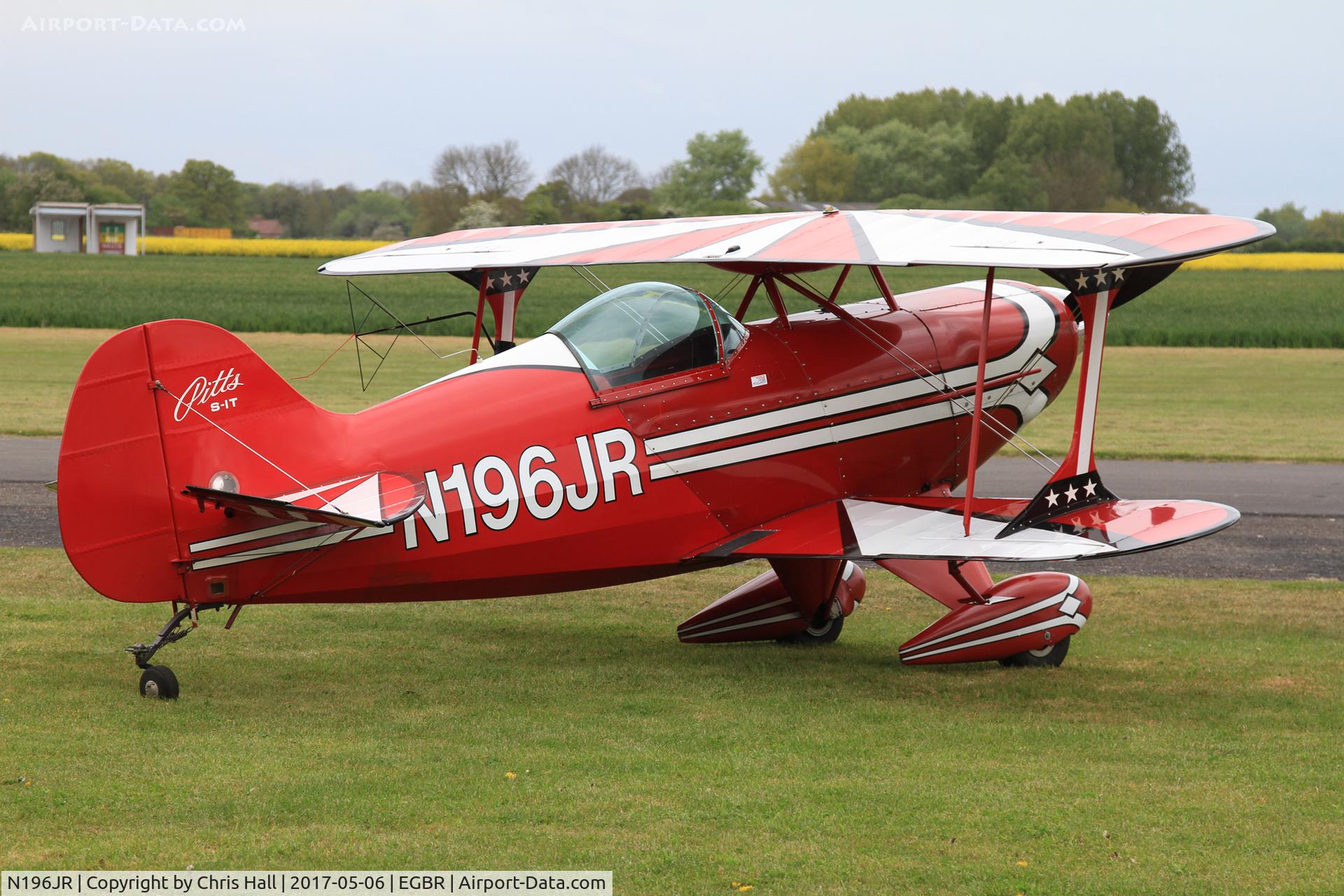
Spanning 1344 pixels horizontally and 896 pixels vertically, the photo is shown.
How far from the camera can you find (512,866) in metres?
5.21

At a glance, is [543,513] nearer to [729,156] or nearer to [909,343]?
[909,343]

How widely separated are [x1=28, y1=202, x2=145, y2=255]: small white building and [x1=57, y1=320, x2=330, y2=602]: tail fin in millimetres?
90765

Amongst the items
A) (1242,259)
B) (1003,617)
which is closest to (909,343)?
(1003,617)

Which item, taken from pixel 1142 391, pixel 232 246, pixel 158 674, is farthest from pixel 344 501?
pixel 232 246

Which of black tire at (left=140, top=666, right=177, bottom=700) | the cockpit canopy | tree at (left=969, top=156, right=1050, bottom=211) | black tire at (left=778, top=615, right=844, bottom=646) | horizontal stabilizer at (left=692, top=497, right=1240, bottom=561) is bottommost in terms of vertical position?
black tire at (left=778, top=615, right=844, bottom=646)

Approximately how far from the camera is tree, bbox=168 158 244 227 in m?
119

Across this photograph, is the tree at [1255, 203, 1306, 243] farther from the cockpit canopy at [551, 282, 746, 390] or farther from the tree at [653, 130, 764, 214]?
the cockpit canopy at [551, 282, 746, 390]

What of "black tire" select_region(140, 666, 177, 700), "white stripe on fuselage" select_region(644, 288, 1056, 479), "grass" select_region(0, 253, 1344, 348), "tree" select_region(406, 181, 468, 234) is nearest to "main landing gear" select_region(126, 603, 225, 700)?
"black tire" select_region(140, 666, 177, 700)

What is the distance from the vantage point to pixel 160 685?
7.36 meters

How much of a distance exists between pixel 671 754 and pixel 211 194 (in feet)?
402

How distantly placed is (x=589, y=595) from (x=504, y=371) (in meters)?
3.39

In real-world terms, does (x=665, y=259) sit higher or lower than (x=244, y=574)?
higher

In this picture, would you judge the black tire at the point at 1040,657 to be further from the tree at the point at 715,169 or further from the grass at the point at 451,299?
the tree at the point at 715,169

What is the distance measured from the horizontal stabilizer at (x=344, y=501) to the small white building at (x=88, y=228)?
90.9 m
